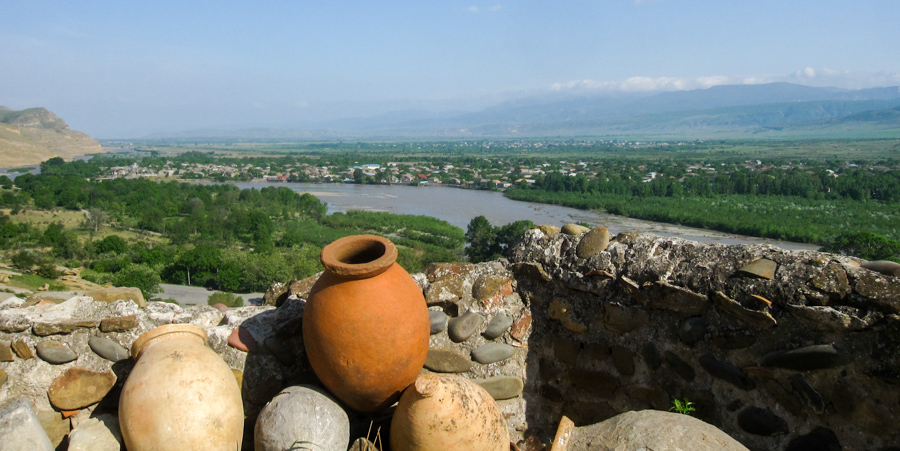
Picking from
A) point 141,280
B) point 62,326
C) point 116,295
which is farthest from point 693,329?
point 141,280

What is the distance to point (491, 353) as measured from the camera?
421 cm

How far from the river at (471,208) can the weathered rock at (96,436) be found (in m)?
33.2

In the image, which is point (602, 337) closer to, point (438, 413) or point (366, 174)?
point (438, 413)

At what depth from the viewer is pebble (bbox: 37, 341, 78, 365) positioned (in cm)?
352

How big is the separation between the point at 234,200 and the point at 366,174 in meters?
29.9

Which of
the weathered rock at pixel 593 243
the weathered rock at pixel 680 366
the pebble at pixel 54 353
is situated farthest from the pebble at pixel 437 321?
the pebble at pixel 54 353

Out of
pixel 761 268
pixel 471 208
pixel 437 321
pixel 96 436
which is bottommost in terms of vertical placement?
pixel 471 208

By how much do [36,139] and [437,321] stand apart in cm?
15729

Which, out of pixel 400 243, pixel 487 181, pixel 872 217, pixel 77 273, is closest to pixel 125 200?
pixel 77 273

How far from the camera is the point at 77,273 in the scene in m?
26.8

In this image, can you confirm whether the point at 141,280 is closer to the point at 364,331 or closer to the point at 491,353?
the point at 491,353

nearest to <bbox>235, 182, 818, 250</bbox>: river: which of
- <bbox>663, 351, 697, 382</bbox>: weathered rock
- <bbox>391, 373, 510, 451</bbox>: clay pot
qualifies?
<bbox>663, 351, 697, 382</bbox>: weathered rock

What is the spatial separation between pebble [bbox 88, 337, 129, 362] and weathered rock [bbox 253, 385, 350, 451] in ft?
4.27

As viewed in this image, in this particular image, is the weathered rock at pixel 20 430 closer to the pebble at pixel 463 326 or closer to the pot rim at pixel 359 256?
the pot rim at pixel 359 256
